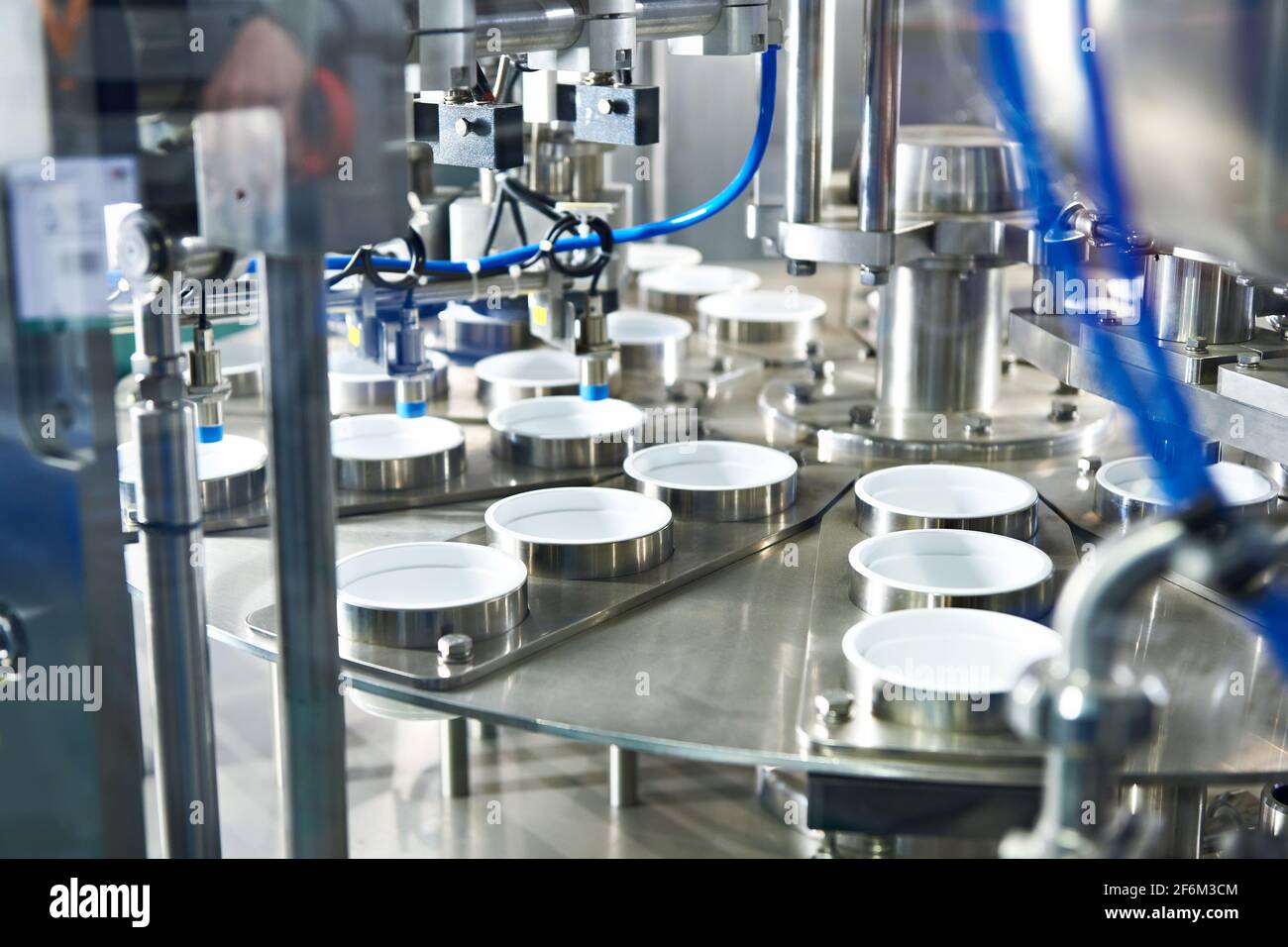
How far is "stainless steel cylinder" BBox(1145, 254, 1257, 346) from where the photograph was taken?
152cm

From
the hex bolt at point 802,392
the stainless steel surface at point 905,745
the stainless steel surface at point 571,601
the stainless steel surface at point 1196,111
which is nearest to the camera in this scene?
the stainless steel surface at point 1196,111

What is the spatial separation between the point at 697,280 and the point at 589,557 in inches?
47.5

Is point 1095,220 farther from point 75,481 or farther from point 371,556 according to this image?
point 75,481

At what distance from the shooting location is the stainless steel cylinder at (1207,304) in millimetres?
1521

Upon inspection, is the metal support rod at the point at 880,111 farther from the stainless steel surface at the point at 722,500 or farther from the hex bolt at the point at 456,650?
the hex bolt at the point at 456,650

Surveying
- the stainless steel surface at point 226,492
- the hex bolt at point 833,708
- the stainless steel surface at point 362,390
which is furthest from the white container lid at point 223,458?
the hex bolt at point 833,708

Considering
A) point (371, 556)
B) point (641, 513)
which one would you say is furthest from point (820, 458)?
point (371, 556)

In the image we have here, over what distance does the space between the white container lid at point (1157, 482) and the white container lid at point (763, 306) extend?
2.62ft

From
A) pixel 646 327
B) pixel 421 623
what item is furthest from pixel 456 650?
pixel 646 327

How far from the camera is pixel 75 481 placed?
1.13 meters

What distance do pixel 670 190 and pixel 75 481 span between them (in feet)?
7.48

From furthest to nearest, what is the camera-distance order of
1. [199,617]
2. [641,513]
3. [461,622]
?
[641,513] → [461,622] → [199,617]

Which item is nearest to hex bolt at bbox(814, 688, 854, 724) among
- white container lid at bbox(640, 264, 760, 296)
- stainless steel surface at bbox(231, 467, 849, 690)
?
stainless steel surface at bbox(231, 467, 849, 690)

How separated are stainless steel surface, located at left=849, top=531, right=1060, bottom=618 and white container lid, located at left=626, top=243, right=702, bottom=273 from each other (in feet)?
4.49
